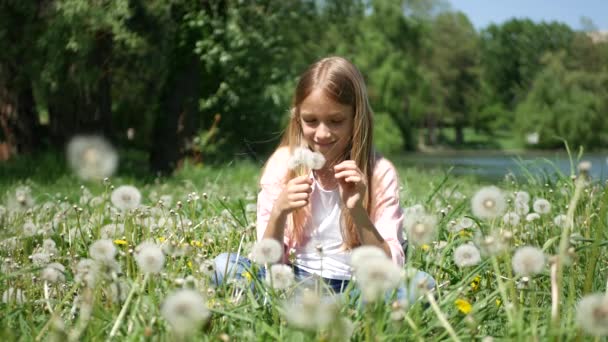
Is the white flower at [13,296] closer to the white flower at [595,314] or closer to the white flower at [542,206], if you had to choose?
the white flower at [595,314]

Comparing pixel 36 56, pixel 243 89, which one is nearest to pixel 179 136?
pixel 243 89

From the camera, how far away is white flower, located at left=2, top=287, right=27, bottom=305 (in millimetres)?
1916

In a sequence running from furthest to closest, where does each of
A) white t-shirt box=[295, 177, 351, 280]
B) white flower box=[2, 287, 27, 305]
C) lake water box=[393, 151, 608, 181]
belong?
lake water box=[393, 151, 608, 181] < white t-shirt box=[295, 177, 351, 280] < white flower box=[2, 287, 27, 305]

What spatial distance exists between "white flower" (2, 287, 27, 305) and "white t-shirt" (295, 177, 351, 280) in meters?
0.97

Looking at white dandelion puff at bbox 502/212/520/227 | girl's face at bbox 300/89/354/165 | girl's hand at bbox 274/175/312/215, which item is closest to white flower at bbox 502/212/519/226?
white dandelion puff at bbox 502/212/520/227

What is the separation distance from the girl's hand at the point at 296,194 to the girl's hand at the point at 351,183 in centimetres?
10

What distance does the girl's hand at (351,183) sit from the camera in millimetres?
2107

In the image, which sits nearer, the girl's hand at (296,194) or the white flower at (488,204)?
the white flower at (488,204)

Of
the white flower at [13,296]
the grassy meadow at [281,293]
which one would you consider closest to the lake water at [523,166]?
the grassy meadow at [281,293]

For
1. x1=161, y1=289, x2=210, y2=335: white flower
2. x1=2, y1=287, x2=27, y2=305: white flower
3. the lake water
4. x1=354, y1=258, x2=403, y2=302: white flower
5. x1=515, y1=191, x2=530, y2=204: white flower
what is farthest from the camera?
the lake water

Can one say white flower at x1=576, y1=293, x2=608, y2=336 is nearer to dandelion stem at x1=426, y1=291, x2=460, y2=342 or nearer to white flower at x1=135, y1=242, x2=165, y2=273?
dandelion stem at x1=426, y1=291, x2=460, y2=342

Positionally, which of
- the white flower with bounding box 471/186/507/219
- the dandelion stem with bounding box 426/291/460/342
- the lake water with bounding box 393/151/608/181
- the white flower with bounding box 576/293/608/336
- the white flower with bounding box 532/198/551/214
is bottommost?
the lake water with bounding box 393/151/608/181

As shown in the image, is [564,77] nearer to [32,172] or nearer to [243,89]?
[243,89]

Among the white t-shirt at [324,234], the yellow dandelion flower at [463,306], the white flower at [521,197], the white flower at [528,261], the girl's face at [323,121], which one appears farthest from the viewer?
the white flower at [521,197]
